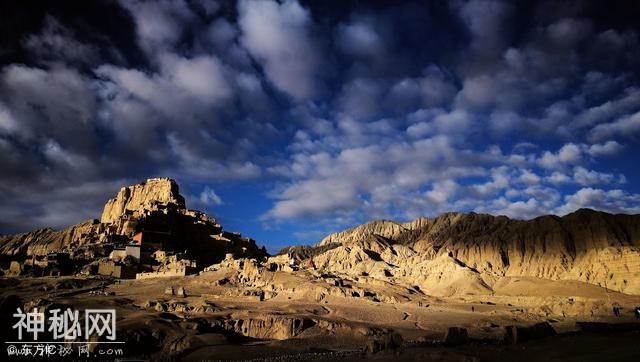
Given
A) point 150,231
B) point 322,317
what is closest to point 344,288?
point 322,317

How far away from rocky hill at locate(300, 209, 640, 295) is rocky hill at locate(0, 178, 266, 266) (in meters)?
29.3

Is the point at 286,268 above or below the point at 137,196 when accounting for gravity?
below

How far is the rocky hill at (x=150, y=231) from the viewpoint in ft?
312

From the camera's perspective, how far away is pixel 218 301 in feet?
179

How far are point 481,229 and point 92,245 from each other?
3737 inches

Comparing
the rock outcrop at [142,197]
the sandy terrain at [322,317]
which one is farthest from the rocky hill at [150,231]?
the sandy terrain at [322,317]

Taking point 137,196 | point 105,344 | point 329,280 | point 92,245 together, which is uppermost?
point 137,196

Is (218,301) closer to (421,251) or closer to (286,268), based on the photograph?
(286,268)

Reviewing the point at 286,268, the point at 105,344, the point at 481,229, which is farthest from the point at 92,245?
the point at 481,229

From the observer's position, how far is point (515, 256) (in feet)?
334

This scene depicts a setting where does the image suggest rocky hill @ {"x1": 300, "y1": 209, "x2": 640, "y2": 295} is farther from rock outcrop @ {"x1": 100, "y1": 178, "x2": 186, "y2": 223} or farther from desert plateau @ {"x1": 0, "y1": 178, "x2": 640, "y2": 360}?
rock outcrop @ {"x1": 100, "y1": 178, "x2": 186, "y2": 223}

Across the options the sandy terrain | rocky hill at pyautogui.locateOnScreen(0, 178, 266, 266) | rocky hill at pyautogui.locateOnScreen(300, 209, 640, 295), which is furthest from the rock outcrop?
the sandy terrain

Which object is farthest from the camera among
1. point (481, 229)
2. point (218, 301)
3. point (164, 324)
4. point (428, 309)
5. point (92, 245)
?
point (481, 229)

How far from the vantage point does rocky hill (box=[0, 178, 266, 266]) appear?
3745 inches
